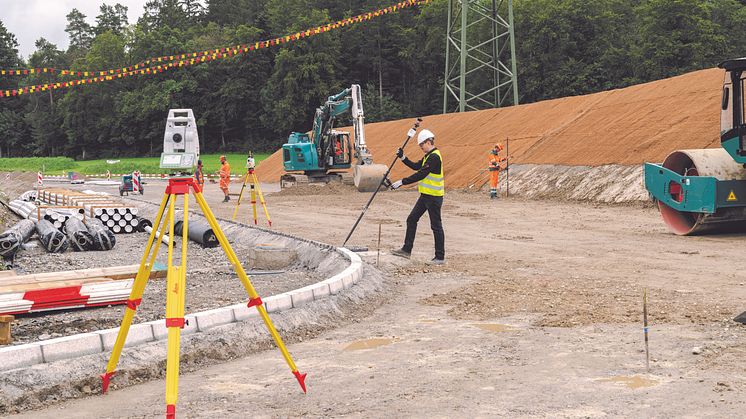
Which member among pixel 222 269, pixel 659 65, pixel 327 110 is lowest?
pixel 222 269

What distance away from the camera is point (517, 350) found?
259 inches

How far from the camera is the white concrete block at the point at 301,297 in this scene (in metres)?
8.11

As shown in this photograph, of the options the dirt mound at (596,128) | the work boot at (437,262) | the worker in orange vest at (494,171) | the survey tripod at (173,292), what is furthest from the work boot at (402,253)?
the worker in orange vest at (494,171)

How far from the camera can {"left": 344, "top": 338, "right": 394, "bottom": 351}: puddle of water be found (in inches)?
274

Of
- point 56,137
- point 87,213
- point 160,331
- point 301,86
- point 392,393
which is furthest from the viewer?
point 56,137

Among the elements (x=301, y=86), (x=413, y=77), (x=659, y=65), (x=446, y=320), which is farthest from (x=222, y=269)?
(x=413, y=77)

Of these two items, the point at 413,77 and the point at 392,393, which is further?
the point at 413,77

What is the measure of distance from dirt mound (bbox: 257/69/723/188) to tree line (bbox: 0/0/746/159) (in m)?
27.8

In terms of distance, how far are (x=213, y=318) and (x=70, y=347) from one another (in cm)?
141

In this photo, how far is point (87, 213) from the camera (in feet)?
60.7

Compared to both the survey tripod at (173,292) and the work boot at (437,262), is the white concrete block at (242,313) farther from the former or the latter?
the work boot at (437,262)

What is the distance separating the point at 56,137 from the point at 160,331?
104 metres

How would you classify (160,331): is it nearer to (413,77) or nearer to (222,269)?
(222,269)

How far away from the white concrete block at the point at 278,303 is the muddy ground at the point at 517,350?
0.56 meters
